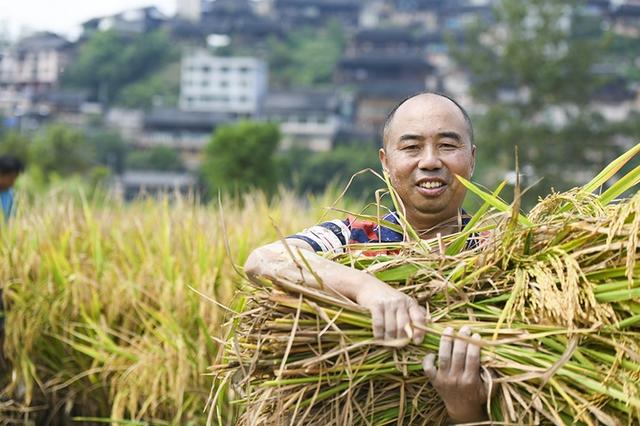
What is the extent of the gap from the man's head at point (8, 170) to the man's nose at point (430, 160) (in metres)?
3.96

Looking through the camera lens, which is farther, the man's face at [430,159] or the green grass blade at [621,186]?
the man's face at [430,159]

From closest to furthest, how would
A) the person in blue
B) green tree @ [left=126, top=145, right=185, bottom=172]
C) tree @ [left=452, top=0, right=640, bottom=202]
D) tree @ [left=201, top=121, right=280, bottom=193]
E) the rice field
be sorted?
the rice field, the person in blue, tree @ [left=201, top=121, right=280, bottom=193], tree @ [left=452, top=0, right=640, bottom=202], green tree @ [left=126, top=145, right=185, bottom=172]

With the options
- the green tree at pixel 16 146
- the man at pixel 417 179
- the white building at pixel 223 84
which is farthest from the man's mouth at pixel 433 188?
the white building at pixel 223 84

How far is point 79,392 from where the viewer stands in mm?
5035

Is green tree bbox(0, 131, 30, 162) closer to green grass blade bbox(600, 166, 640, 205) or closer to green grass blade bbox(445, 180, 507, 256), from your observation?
green grass blade bbox(445, 180, 507, 256)

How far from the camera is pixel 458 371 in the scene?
1792mm

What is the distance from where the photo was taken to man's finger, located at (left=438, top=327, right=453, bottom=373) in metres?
1.79

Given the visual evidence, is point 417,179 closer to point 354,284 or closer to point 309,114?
point 354,284

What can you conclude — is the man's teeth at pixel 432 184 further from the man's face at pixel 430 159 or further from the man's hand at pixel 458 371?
the man's hand at pixel 458 371

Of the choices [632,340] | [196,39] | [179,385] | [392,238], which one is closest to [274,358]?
[392,238]

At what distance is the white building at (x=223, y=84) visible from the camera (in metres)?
69.1

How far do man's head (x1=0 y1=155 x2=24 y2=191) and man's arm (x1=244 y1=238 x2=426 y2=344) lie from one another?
4047mm

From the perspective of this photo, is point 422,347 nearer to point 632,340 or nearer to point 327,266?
point 327,266

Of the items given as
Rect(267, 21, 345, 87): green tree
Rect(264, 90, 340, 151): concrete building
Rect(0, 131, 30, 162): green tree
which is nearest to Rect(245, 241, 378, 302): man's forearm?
Rect(0, 131, 30, 162): green tree
